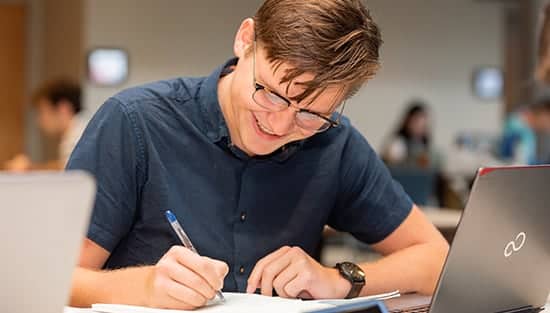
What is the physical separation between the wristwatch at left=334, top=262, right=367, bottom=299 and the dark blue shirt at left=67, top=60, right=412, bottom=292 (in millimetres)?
184

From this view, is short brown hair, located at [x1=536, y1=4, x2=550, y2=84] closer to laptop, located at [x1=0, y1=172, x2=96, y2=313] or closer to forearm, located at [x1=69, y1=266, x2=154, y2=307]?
forearm, located at [x1=69, y1=266, x2=154, y2=307]

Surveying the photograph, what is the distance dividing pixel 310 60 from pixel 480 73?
852 cm

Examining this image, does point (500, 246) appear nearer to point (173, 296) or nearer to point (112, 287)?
point (173, 296)

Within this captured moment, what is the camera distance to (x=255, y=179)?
5.80 ft

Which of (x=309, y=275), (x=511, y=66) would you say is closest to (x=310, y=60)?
(x=309, y=275)

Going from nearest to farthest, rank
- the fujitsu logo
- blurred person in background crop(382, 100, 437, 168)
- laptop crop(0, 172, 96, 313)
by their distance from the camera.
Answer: laptop crop(0, 172, 96, 313) → the fujitsu logo → blurred person in background crop(382, 100, 437, 168)

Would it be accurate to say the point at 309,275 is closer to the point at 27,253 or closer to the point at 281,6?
the point at 281,6

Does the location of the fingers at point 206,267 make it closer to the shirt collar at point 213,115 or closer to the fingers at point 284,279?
the fingers at point 284,279

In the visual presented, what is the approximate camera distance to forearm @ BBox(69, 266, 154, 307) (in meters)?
1.38

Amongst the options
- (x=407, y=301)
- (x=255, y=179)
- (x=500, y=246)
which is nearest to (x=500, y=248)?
(x=500, y=246)

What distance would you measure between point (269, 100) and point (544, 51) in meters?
1.11

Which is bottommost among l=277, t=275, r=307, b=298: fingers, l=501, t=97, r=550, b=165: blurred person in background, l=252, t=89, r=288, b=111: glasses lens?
l=501, t=97, r=550, b=165: blurred person in background

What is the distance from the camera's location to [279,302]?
1.43 meters

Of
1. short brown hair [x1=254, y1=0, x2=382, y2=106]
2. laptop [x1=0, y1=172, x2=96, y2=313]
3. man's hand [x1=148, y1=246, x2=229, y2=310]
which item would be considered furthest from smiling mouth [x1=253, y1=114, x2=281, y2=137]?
laptop [x1=0, y1=172, x2=96, y2=313]
